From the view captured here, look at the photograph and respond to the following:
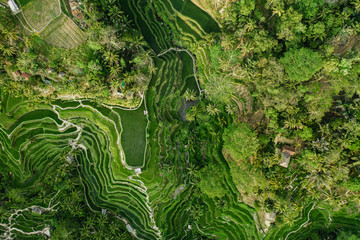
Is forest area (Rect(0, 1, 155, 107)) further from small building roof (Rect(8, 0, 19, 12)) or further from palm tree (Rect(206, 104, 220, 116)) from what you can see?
palm tree (Rect(206, 104, 220, 116))

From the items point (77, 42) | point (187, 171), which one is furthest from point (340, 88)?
point (77, 42)

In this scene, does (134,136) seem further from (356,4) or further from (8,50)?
(356,4)

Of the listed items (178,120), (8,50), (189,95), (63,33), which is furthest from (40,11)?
(178,120)

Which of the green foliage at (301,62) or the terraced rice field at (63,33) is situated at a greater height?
the terraced rice field at (63,33)

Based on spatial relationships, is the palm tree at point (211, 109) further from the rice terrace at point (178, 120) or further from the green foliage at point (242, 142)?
the green foliage at point (242, 142)

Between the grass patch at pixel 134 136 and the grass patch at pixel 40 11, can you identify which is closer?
the grass patch at pixel 40 11

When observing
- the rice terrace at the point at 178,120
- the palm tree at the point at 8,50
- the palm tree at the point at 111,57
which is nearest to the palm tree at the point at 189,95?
the rice terrace at the point at 178,120

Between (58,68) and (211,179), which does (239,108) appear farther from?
(58,68)

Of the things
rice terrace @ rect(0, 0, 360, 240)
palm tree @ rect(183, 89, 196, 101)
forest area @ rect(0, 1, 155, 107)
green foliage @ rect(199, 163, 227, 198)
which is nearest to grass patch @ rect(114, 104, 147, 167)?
rice terrace @ rect(0, 0, 360, 240)
